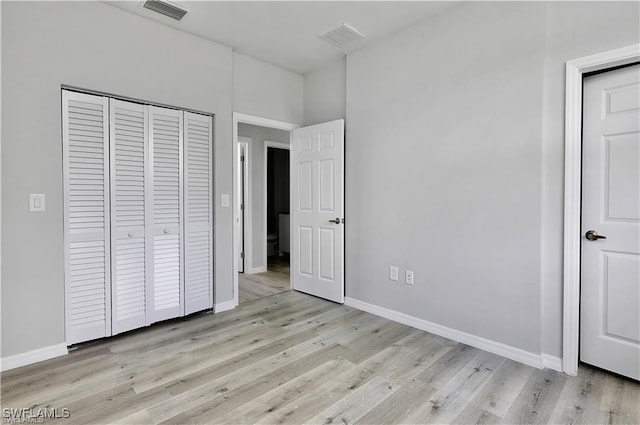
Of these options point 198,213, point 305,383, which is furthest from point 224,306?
point 305,383

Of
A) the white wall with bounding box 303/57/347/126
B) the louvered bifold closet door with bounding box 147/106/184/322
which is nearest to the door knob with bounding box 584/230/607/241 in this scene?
the white wall with bounding box 303/57/347/126

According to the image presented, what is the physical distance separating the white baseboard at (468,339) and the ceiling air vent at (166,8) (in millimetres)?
3104

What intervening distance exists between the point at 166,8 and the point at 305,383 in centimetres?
299

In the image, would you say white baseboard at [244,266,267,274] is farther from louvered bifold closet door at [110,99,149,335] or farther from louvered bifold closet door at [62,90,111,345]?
louvered bifold closet door at [62,90,111,345]

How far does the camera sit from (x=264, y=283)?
4.52m

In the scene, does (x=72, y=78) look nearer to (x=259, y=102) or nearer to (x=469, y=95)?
(x=259, y=102)

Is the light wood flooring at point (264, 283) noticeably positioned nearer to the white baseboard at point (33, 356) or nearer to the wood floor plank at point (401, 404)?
the white baseboard at point (33, 356)

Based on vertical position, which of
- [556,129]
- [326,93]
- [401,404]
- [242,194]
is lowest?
[401,404]

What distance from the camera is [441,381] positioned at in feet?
6.95

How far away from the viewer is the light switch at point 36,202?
2.33 metres

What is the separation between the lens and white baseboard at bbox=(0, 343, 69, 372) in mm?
2244

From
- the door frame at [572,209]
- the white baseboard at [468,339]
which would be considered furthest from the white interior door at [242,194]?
the door frame at [572,209]

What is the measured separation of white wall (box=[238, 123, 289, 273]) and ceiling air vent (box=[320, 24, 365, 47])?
2.18 meters

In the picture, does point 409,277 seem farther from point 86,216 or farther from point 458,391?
point 86,216
